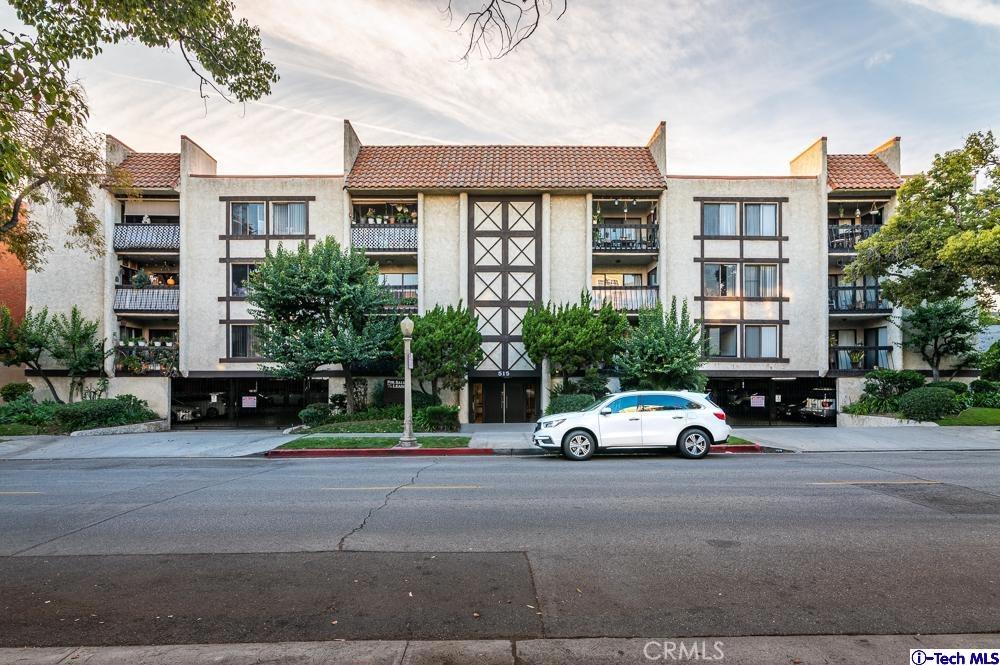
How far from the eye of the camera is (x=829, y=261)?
24.2 m

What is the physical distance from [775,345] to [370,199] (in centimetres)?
1925

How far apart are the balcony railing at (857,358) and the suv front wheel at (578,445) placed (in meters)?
16.3

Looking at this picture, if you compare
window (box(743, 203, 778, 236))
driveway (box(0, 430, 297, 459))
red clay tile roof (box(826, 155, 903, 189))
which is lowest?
driveway (box(0, 430, 297, 459))

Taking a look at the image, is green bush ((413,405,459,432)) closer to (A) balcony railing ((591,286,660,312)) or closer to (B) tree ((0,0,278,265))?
(A) balcony railing ((591,286,660,312))

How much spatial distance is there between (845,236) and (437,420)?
1966cm

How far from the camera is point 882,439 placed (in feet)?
54.2

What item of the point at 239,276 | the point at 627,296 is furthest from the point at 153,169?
the point at 627,296

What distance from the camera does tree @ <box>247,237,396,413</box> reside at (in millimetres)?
19516

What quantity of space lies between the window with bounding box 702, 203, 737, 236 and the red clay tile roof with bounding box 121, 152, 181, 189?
23630 mm

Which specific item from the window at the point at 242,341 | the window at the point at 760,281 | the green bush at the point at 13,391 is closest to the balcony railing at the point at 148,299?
the window at the point at 242,341

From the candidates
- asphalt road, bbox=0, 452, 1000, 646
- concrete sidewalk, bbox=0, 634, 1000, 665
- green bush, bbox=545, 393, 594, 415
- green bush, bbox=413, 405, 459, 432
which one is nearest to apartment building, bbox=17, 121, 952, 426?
green bush, bbox=545, 393, 594, 415

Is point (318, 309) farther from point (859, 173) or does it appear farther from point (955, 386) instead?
point (955, 386)

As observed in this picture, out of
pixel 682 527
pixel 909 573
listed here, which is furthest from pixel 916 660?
pixel 682 527

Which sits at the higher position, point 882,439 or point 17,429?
point 882,439
